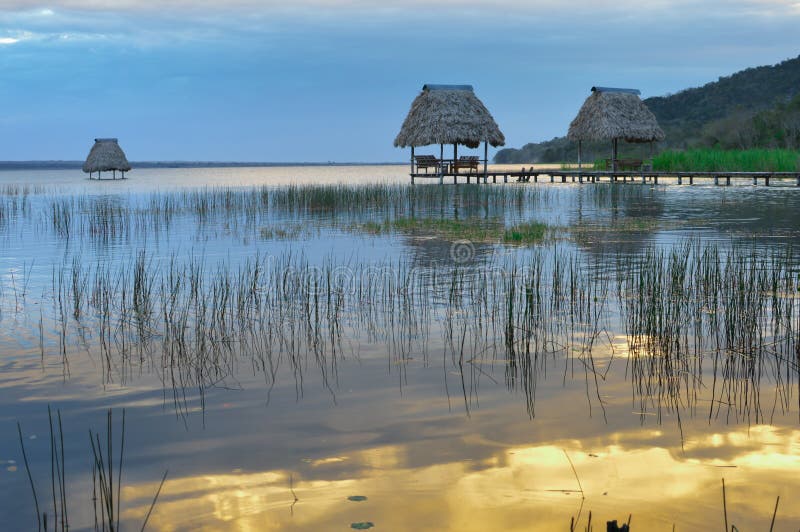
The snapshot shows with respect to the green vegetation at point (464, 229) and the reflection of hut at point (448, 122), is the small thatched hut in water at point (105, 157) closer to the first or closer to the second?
the reflection of hut at point (448, 122)

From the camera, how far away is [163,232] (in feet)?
52.0

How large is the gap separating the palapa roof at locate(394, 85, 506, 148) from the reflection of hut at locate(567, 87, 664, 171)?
4179mm

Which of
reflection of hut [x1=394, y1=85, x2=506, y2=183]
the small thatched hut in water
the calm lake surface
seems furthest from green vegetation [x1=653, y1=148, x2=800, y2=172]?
the small thatched hut in water

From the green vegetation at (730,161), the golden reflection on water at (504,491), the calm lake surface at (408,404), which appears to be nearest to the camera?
the golden reflection on water at (504,491)

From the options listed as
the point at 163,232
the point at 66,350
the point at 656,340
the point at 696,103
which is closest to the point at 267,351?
the point at 66,350

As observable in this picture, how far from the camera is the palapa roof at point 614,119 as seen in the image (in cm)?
3534

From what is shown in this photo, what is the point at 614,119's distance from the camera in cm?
3553

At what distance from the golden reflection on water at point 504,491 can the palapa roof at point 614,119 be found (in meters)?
33.1

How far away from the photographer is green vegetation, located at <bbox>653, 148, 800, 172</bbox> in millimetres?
30839

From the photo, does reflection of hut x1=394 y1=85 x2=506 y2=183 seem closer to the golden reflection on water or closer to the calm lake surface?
the calm lake surface

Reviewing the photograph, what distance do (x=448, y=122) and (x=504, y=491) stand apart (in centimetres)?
3136

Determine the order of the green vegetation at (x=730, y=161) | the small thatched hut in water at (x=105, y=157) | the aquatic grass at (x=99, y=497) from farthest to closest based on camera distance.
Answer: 1. the small thatched hut in water at (x=105, y=157)
2. the green vegetation at (x=730, y=161)
3. the aquatic grass at (x=99, y=497)

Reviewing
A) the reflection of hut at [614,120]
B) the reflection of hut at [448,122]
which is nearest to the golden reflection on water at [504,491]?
the reflection of hut at [448,122]

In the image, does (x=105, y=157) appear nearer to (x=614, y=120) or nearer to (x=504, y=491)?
(x=614, y=120)
